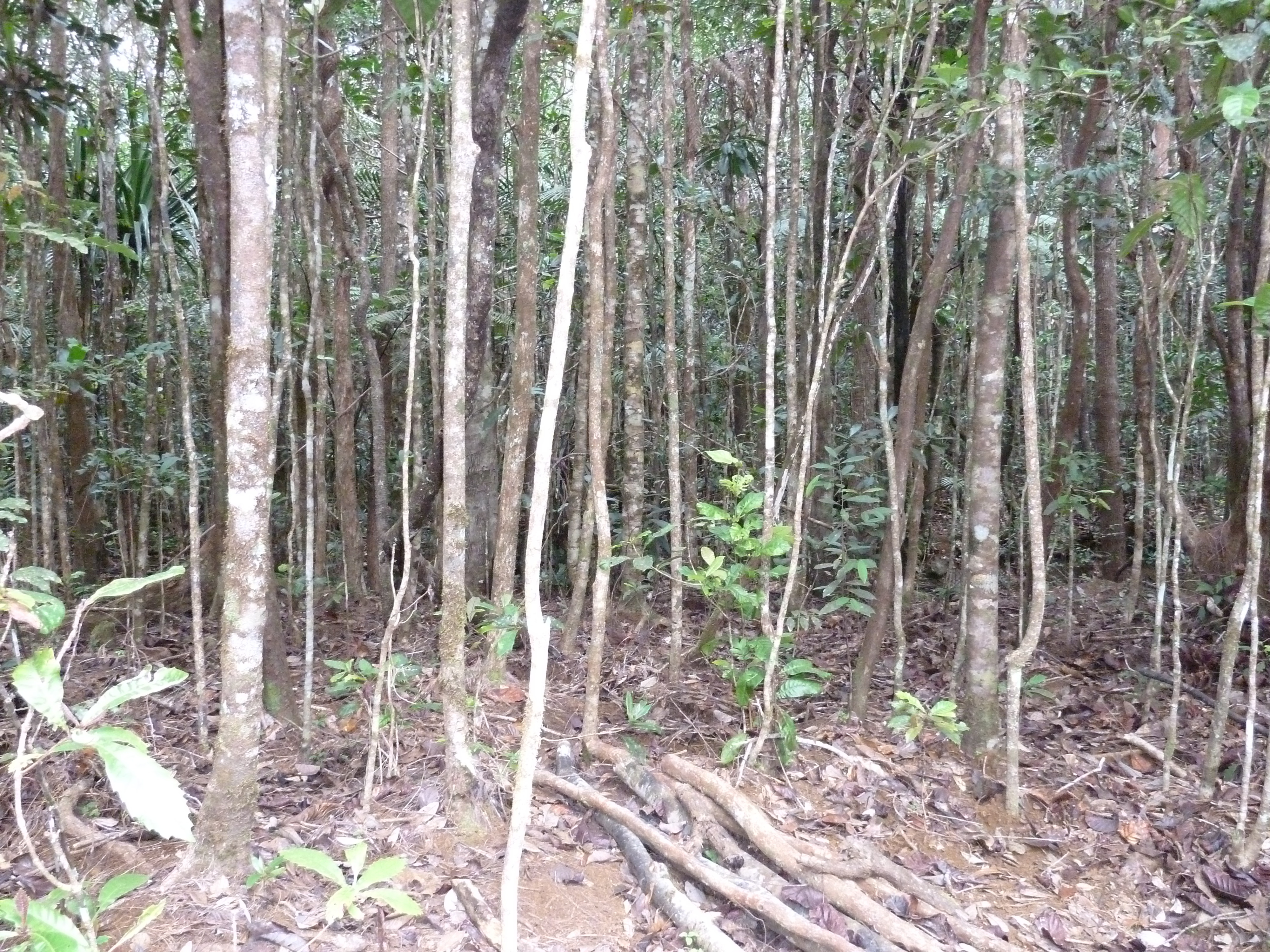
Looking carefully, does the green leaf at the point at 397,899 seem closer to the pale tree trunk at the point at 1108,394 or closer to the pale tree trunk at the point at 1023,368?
the pale tree trunk at the point at 1023,368

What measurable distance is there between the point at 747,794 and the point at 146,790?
2.78m

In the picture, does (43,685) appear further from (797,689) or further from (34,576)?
(797,689)

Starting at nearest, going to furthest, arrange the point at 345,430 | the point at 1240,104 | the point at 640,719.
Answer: the point at 1240,104
the point at 640,719
the point at 345,430

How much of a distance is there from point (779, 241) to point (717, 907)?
22.6ft

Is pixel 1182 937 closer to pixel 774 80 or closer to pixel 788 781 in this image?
pixel 788 781

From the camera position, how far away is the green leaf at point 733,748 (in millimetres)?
4023

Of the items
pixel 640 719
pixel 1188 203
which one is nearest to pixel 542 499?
pixel 640 719

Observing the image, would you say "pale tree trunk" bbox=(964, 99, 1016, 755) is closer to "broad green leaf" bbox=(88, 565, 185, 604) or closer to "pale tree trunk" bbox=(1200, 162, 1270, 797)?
"pale tree trunk" bbox=(1200, 162, 1270, 797)

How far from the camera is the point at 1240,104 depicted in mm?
2916

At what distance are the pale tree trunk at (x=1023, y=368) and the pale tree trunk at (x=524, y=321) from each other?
220cm

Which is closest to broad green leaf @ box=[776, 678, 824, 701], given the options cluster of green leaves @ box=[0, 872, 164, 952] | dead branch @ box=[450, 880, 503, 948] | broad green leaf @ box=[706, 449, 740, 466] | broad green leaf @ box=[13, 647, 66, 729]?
broad green leaf @ box=[706, 449, 740, 466]

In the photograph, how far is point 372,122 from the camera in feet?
34.2

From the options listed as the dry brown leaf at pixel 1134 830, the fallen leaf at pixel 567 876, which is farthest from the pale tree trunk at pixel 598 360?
the dry brown leaf at pixel 1134 830

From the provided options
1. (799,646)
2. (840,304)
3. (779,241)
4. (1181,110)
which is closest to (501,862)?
(799,646)
